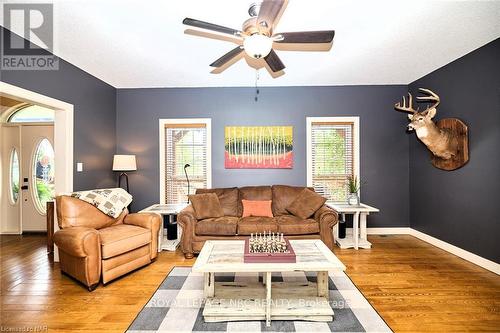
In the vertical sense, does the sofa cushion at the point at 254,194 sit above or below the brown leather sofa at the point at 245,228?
above

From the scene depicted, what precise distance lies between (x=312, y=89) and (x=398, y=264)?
3.22m

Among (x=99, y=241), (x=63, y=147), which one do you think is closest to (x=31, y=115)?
(x=63, y=147)

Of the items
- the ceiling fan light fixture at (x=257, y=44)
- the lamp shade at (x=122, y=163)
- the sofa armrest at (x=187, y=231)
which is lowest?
the sofa armrest at (x=187, y=231)

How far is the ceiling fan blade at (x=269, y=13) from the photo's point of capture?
1.87 meters

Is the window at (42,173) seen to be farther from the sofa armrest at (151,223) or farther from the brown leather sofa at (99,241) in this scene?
the sofa armrest at (151,223)

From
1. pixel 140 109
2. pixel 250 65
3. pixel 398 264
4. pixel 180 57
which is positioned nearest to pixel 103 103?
pixel 140 109

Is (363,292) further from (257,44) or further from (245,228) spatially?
(257,44)

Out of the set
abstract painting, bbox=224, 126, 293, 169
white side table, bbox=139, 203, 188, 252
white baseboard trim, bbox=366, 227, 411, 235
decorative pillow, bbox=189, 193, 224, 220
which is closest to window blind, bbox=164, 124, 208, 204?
abstract painting, bbox=224, 126, 293, 169

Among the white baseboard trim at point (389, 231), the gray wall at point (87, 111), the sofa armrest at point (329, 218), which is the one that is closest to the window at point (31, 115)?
the gray wall at point (87, 111)

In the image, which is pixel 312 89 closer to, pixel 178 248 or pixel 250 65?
pixel 250 65

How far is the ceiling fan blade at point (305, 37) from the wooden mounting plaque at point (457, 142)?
2.61 m

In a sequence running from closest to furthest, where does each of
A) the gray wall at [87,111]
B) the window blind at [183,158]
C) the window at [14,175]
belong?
1. the gray wall at [87,111]
2. the window blind at [183,158]
3. the window at [14,175]

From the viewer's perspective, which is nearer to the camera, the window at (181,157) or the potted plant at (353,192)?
the potted plant at (353,192)

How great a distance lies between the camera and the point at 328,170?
4969 mm
